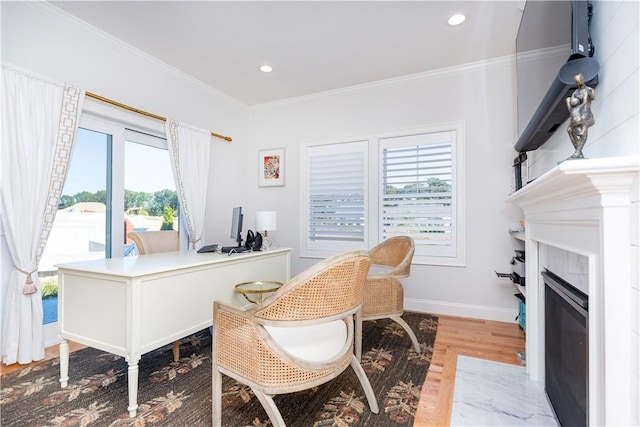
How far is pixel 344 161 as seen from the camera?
394cm

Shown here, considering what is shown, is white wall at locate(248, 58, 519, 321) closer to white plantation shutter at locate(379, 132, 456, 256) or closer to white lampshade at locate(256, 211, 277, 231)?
white plantation shutter at locate(379, 132, 456, 256)

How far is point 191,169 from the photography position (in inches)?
142

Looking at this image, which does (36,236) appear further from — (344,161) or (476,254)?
(476,254)

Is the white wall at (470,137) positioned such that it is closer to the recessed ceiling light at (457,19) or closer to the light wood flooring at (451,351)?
the light wood flooring at (451,351)

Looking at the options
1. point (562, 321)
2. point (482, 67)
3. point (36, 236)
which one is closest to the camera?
point (562, 321)

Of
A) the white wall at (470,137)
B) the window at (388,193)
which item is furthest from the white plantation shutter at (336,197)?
the white wall at (470,137)

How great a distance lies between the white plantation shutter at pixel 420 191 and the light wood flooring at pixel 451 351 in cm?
79

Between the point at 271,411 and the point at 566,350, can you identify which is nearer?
the point at 271,411

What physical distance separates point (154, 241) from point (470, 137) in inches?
129

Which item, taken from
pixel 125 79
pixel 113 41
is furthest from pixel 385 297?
pixel 113 41

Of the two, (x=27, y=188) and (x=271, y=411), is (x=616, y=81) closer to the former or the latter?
(x=271, y=411)

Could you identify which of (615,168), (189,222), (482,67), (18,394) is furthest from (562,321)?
(189,222)

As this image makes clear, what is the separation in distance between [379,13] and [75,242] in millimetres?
3225

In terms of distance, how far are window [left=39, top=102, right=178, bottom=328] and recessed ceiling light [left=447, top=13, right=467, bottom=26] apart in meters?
2.98
